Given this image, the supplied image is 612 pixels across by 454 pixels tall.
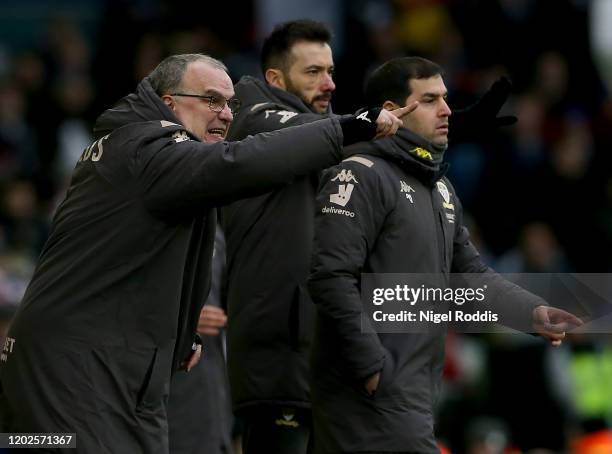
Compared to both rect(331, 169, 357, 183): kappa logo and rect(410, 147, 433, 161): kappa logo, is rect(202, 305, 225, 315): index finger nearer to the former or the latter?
rect(331, 169, 357, 183): kappa logo

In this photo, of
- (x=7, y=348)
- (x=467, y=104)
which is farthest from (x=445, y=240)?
(x=467, y=104)

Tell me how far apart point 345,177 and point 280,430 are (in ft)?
4.23

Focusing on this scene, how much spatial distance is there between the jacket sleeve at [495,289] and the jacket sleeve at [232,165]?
5.51 ft

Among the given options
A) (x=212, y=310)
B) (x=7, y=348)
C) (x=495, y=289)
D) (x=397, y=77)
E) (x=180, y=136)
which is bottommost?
(x=7, y=348)

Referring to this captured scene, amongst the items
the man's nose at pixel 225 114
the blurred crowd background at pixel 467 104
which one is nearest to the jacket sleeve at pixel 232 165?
the man's nose at pixel 225 114

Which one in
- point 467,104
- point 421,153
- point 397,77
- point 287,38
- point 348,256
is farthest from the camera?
point 467,104

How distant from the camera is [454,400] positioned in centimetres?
1096

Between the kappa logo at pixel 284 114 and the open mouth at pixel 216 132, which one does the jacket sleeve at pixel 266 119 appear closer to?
the kappa logo at pixel 284 114

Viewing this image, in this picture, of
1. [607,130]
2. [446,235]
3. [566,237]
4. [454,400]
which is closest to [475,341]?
[454,400]

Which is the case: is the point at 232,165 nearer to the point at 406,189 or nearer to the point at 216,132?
the point at 216,132

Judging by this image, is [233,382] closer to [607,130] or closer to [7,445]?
[7,445]

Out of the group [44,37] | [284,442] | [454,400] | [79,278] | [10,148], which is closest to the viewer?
[79,278]

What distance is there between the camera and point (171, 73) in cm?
604

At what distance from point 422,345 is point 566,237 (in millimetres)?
6000
